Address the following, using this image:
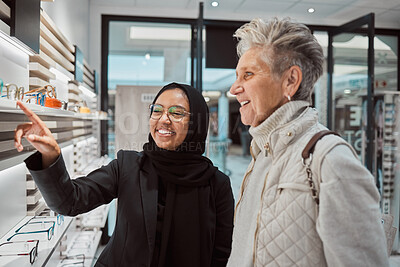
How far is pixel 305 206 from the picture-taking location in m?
0.93

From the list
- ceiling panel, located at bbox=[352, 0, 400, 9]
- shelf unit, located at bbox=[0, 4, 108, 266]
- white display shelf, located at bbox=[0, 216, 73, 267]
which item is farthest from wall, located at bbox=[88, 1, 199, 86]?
white display shelf, located at bbox=[0, 216, 73, 267]

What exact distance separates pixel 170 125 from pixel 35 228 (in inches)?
37.7

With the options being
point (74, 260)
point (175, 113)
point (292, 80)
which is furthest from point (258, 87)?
point (74, 260)

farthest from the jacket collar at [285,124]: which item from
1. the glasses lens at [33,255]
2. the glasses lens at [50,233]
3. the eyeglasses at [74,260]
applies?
the eyeglasses at [74,260]

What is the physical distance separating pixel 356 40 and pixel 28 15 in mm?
4471

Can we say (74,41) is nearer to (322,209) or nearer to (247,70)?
(247,70)

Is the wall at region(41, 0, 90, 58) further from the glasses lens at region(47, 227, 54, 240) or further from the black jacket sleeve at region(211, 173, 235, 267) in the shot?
the black jacket sleeve at region(211, 173, 235, 267)

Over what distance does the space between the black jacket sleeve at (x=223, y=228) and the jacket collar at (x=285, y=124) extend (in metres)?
0.70

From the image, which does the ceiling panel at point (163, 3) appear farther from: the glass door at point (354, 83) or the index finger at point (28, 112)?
the index finger at point (28, 112)

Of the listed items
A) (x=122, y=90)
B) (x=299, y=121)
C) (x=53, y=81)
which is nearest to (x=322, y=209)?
(x=299, y=121)

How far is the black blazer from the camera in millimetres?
1512

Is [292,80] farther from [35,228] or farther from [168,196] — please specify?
[35,228]

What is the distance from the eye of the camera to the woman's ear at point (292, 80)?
109cm

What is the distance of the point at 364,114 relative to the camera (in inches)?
190
